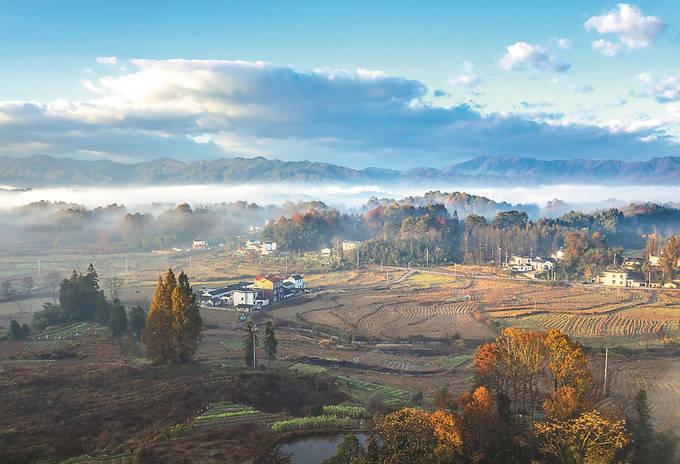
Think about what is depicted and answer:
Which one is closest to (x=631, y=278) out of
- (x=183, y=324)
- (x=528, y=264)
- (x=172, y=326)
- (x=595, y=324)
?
(x=528, y=264)

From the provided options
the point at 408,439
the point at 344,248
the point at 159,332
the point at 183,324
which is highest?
the point at 344,248

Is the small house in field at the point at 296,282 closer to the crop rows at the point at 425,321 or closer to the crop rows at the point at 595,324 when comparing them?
the crop rows at the point at 425,321

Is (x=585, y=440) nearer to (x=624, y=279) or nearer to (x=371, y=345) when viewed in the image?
(x=371, y=345)

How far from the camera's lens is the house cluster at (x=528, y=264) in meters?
52.8

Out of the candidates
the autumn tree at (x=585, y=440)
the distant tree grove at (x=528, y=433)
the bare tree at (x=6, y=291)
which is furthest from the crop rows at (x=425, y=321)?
the bare tree at (x=6, y=291)

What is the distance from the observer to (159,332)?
1884 centimetres

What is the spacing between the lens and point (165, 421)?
1336 cm

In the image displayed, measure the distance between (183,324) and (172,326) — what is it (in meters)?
0.42

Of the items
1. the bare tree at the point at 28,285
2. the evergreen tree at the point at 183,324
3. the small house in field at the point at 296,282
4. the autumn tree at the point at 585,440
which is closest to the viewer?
the autumn tree at the point at 585,440

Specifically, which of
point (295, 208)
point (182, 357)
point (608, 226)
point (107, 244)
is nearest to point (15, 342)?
point (182, 357)

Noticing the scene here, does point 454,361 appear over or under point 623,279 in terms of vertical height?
under

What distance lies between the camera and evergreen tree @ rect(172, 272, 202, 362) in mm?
18859

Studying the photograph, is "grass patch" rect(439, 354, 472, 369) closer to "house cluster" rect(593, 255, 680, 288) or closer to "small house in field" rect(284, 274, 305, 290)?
"small house in field" rect(284, 274, 305, 290)

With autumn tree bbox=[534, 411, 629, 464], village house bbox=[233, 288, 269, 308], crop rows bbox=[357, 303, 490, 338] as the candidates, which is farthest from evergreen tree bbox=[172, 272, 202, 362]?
village house bbox=[233, 288, 269, 308]
